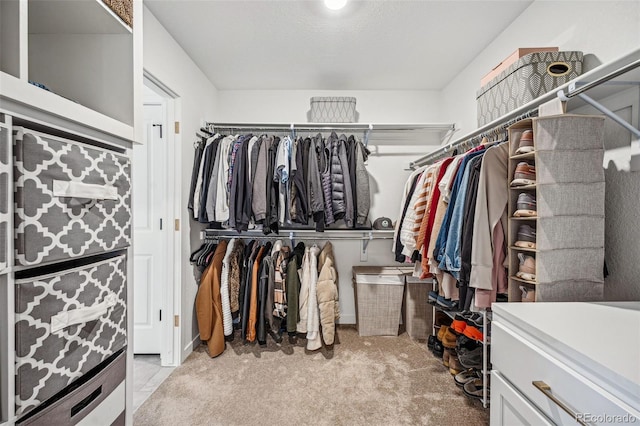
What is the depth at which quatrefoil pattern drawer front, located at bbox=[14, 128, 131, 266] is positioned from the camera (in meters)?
0.62

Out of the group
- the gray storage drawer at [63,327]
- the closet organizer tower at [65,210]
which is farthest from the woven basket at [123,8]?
the gray storage drawer at [63,327]

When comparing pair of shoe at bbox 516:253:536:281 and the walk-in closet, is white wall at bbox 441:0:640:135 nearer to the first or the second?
the walk-in closet

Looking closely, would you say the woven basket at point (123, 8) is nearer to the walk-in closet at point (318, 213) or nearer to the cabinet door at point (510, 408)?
the walk-in closet at point (318, 213)

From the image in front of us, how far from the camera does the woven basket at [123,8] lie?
872mm

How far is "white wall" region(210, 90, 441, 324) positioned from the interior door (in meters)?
0.84

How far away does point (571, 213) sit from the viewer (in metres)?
1.10

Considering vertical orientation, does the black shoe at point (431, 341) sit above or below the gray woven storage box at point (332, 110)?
below

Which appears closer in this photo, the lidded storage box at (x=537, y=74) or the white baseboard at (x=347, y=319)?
the lidded storage box at (x=537, y=74)

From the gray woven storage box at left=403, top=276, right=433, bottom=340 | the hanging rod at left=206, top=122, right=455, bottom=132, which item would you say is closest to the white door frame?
the hanging rod at left=206, top=122, right=455, bottom=132

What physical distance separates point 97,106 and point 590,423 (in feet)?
5.54

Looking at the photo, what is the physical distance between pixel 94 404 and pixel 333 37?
2.32 m

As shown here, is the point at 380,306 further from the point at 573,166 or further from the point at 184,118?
the point at 184,118

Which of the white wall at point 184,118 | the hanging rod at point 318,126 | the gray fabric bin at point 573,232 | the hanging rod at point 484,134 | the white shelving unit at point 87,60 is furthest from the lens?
the hanging rod at point 318,126

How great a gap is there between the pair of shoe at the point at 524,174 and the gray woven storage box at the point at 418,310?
1.48 m
